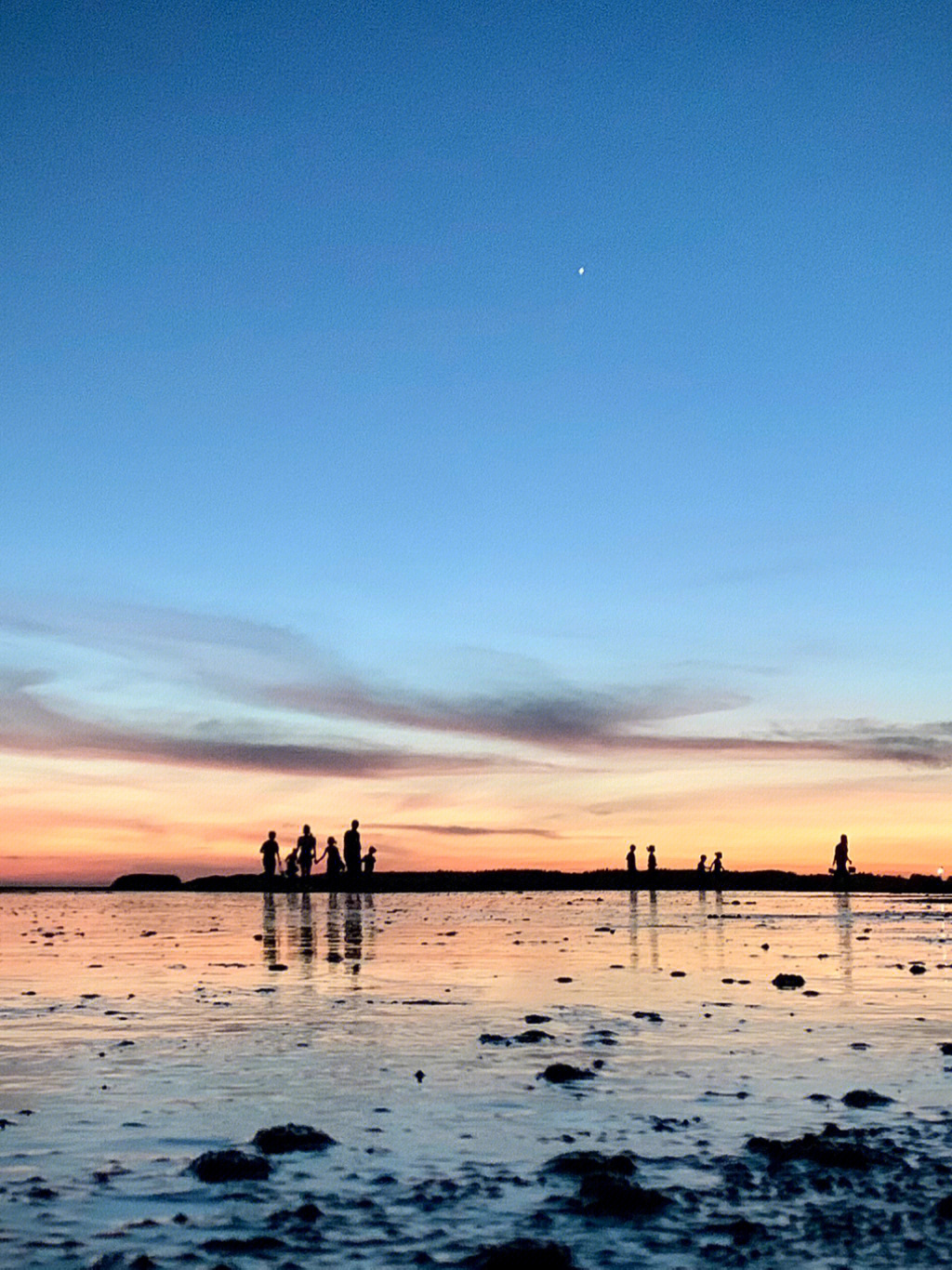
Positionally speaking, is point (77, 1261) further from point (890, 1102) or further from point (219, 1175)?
point (890, 1102)

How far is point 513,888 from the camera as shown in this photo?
3157 inches

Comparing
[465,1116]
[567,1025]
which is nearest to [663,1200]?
[465,1116]

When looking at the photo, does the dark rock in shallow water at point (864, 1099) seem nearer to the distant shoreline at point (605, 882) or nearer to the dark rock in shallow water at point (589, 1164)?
the dark rock in shallow water at point (589, 1164)

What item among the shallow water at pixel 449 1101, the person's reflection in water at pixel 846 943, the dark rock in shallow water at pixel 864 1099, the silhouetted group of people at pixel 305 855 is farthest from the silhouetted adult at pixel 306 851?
the dark rock in shallow water at pixel 864 1099

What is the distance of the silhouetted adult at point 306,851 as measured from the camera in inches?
2114

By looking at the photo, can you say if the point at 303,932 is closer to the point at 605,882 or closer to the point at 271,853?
the point at 271,853

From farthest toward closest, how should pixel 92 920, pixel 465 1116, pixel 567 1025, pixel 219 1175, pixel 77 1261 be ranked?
1. pixel 92 920
2. pixel 567 1025
3. pixel 465 1116
4. pixel 219 1175
5. pixel 77 1261

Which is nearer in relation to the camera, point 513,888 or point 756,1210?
point 756,1210

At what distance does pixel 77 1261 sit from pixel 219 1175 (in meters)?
1.46

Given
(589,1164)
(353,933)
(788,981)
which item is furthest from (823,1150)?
(353,933)

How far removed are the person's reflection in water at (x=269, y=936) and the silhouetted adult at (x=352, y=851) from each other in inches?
372

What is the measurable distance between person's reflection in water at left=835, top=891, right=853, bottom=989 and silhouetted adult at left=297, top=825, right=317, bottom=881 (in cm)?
2216

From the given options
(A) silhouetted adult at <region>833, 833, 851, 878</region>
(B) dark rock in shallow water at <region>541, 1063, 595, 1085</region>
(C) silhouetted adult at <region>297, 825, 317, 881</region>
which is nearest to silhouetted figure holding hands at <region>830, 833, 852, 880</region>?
(A) silhouetted adult at <region>833, 833, 851, 878</region>

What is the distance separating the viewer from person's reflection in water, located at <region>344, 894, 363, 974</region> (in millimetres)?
20648
